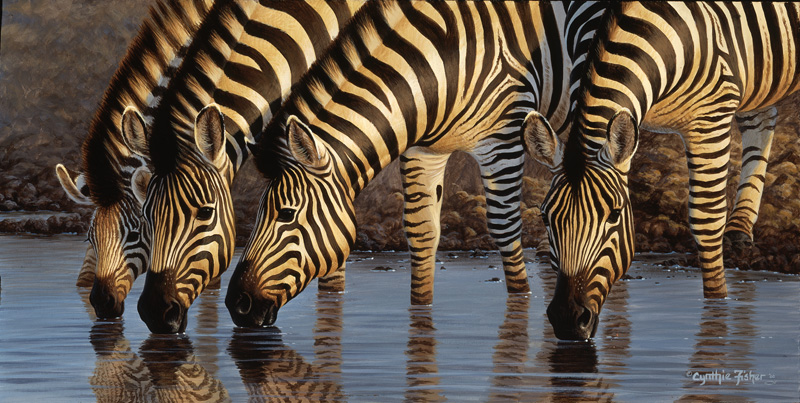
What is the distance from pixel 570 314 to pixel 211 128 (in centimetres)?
232

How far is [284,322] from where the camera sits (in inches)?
337

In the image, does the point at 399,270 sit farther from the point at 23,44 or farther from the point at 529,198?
the point at 23,44

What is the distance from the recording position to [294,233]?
7.80 metres

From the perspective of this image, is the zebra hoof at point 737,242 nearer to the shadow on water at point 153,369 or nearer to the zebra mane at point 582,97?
the zebra mane at point 582,97

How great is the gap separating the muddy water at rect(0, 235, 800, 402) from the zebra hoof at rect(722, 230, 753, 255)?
0.19 metres

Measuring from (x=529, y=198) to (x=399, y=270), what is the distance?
1.74 metres

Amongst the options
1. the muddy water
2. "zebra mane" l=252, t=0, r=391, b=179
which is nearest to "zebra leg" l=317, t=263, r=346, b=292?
the muddy water

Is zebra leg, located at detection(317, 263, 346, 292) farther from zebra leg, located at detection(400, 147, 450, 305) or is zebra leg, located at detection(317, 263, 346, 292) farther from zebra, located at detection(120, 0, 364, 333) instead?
zebra, located at detection(120, 0, 364, 333)

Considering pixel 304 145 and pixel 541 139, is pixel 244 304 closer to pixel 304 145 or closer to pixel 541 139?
pixel 304 145

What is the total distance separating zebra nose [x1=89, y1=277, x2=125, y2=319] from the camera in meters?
8.72

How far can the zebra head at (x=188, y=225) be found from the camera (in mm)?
7719

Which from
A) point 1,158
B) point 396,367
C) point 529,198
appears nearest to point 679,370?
point 396,367

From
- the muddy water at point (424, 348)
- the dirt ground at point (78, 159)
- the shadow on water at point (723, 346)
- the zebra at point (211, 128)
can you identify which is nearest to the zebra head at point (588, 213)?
the muddy water at point (424, 348)
